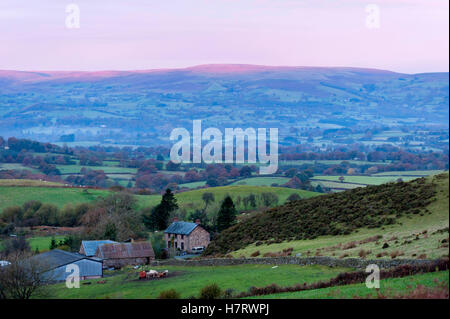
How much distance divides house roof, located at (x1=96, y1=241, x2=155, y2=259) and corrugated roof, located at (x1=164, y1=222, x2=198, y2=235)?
414 inches

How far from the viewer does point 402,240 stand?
31594 mm

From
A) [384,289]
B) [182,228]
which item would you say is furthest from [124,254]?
[384,289]

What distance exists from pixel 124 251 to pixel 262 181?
7461 centimetres

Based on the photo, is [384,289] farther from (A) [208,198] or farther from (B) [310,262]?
(A) [208,198]

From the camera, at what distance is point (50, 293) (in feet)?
109

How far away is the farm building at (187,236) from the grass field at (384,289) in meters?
43.0

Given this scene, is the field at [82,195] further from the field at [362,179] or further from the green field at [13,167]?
the green field at [13,167]

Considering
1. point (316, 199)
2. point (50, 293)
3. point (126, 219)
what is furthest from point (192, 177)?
point (50, 293)

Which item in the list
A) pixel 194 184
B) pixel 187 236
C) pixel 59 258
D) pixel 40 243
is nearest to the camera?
pixel 59 258

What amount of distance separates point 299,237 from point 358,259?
50.0ft

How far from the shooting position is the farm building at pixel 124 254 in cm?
5361
